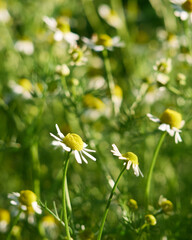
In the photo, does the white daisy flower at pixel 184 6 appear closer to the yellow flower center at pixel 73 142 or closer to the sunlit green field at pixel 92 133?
the sunlit green field at pixel 92 133

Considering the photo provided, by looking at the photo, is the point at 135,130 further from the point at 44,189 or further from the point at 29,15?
the point at 29,15

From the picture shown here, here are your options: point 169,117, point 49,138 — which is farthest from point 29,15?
point 169,117

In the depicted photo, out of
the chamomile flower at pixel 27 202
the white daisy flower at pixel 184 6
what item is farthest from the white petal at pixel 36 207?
the white daisy flower at pixel 184 6

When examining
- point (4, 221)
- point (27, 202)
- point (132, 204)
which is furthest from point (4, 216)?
point (132, 204)

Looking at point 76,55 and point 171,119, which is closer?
point 171,119

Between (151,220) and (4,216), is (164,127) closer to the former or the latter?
(151,220)

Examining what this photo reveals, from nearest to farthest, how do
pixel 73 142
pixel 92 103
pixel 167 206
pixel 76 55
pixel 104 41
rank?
1. pixel 73 142
2. pixel 167 206
3. pixel 76 55
4. pixel 104 41
5. pixel 92 103

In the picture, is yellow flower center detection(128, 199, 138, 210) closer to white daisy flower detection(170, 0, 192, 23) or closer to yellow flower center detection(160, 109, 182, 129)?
yellow flower center detection(160, 109, 182, 129)

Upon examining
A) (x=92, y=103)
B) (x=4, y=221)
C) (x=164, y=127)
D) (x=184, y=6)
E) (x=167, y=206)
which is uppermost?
(x=184, y=6)

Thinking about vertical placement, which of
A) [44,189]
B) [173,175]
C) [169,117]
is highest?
[169,117]
